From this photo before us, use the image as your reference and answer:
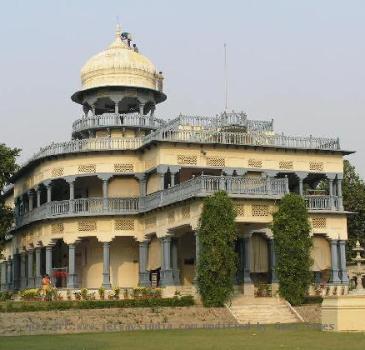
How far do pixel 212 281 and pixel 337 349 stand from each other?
16.5 metres

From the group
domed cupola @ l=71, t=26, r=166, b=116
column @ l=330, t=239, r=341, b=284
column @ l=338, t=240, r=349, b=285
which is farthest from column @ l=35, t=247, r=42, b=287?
column @ l=338, t=240, r=349, b=285

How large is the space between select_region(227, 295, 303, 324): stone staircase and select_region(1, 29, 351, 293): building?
3.97m

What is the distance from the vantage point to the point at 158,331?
3122 cm

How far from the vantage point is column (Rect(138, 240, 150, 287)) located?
45969 mm

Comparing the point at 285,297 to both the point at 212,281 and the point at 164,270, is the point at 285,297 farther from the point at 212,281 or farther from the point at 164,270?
the point at 164,270

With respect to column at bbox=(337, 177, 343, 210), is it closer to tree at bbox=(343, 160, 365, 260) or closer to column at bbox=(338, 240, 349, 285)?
column at bbox=(338, 240, 349, 285)

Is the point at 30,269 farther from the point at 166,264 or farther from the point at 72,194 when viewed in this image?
the point at 166,264

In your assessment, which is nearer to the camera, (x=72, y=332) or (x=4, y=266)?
(x=72, y=332)

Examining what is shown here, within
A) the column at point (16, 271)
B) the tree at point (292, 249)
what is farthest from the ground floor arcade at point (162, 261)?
the column at point (16, 271)

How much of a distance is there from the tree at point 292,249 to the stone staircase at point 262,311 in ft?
2.91

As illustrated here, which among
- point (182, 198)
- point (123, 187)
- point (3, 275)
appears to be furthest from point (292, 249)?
point (3, 275)

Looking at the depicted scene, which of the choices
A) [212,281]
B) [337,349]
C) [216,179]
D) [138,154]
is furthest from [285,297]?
[337,349]

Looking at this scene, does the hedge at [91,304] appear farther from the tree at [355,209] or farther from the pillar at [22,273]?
the tree at [355,209]

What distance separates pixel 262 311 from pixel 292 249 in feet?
12.0
